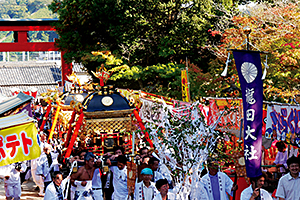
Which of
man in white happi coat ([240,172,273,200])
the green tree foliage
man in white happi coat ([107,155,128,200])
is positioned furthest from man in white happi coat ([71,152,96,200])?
the green tree foliage

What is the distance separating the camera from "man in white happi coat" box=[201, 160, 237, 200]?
792cm

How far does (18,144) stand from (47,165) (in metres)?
6.45

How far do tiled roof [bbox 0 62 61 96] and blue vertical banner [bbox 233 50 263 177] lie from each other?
36.7 metres

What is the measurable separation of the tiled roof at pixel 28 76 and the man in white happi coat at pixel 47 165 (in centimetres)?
3158

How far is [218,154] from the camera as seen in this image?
7.78m

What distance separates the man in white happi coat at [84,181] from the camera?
8625mm

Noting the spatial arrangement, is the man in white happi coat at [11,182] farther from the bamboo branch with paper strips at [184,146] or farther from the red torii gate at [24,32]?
the red torii gate at [24,32]

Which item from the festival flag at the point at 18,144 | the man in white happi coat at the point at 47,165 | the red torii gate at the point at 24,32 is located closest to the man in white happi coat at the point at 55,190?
the festival flag at the point at 18,144

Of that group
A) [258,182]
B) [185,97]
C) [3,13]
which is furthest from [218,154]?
[3,13]

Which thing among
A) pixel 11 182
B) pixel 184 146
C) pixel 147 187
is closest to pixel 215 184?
→ pixel 184 146

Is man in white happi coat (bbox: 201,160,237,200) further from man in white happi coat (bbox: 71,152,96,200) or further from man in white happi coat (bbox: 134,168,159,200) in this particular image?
man in white happi coat (bbox: 71,152,96,200)

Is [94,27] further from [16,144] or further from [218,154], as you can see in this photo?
[16,144]

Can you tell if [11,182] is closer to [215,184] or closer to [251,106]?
[215,184]

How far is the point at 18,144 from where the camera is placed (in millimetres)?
5578
